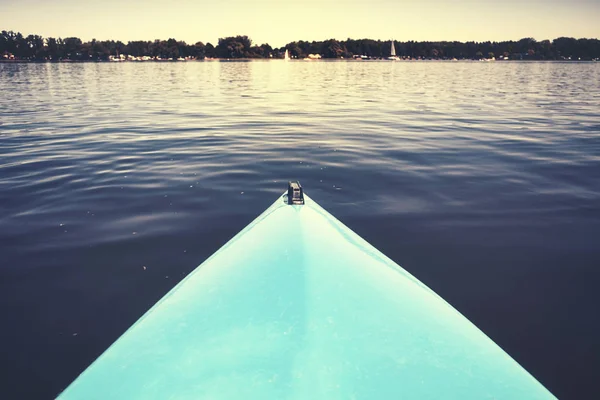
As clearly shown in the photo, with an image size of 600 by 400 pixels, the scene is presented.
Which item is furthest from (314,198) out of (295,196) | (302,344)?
(302,344)

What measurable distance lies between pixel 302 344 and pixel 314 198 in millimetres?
4970

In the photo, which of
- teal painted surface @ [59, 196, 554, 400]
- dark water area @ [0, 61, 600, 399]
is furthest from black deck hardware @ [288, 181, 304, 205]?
dark water area @ [0, 61, 600, 399]

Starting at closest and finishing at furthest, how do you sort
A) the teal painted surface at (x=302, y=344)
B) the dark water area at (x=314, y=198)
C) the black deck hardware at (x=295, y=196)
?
the teal painted surface at (x=302, y=344), the dark water area at (x=314, y=198), the black deck hardware at (x=295, y=196)

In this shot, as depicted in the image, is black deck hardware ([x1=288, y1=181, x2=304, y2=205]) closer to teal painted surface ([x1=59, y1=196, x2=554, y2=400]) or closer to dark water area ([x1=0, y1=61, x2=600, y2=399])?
teal painted surface ([x1=59, y1=196, x2=554, y2=400])

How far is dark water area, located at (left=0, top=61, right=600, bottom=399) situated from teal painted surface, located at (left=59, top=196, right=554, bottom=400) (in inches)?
49.4

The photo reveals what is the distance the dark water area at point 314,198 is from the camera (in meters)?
3.50

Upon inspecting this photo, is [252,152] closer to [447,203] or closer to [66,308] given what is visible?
[447,203]

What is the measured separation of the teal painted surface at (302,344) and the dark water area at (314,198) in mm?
1256

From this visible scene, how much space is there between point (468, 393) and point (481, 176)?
23.0 ft

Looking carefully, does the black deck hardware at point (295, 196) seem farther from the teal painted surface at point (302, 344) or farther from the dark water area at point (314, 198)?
the dark water area at point (314, 198)

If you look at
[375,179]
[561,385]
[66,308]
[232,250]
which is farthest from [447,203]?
[66,308]

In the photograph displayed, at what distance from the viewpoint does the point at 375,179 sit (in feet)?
25.9

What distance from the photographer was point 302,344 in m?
2.05

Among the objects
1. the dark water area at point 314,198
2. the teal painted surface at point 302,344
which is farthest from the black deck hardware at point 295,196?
the dark water area at point 314,198
